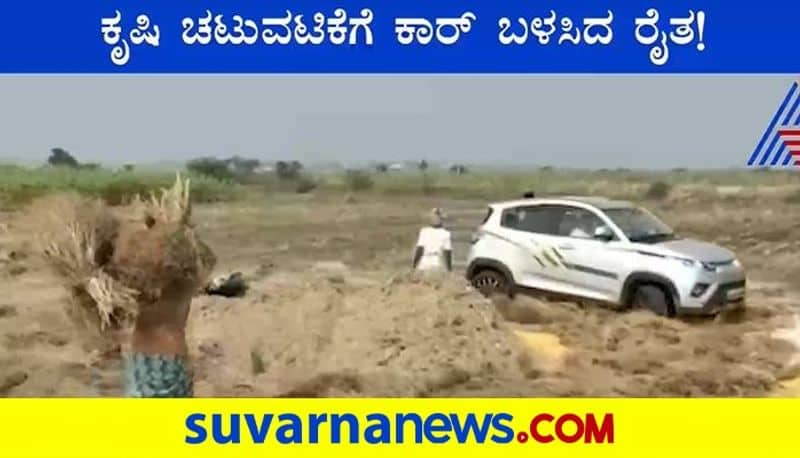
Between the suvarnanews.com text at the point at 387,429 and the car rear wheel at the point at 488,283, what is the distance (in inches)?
15.7

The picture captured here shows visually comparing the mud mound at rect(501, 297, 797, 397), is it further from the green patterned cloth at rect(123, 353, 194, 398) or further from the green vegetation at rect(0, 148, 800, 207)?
the green patterned cloth at rect(123, 353, 194, 398)

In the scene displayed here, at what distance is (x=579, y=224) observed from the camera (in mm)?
3922

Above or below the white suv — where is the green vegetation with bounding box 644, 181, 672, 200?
above

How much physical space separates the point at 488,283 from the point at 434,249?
0.67 feet

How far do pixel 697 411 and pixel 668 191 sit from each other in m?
0.69

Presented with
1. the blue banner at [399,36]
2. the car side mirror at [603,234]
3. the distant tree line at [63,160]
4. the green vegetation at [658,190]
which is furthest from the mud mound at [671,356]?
the distant tree line at [63,160]

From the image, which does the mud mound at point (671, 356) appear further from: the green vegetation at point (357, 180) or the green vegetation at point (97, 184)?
the green vegetation at point (97, 184)

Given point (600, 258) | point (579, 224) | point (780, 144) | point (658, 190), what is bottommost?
point (600, 258)

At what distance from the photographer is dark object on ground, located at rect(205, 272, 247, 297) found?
3.87m

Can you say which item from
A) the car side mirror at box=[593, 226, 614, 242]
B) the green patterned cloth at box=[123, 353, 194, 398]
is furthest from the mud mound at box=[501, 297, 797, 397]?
the green patterned cloth at box=[123, 353, 194, 398]

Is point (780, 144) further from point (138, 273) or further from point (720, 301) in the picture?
point (138, 273)

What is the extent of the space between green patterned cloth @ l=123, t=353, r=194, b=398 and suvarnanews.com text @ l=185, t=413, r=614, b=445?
101 millimetres

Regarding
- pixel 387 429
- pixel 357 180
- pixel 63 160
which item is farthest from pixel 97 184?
pixel 387 429

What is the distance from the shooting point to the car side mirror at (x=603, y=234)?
390cm
